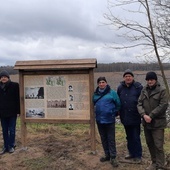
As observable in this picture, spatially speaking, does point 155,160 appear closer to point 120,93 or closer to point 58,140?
point 120,93

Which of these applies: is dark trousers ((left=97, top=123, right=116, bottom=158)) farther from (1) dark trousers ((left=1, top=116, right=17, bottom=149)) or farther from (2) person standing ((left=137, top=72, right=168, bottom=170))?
(1) dark trousers ((left=1, top=116, right=17, bottom=149))

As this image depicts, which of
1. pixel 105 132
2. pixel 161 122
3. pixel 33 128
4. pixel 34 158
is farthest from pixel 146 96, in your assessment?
pixel 33 128

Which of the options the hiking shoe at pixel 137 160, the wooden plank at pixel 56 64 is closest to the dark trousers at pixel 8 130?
the wooden plank at pixel 56 64

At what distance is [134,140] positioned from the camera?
6219 mm

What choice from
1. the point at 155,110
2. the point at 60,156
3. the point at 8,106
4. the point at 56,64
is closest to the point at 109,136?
the point at 155,110

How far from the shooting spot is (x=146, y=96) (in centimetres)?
558

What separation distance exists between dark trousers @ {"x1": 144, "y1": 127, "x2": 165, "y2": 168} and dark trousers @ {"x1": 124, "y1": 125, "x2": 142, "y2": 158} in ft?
1.27

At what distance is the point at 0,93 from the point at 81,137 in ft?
8.60

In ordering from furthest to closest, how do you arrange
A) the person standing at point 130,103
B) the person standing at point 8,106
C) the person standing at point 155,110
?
the person standing at point 8,106 < the person standing at point 130,103 < the person standing at point 155,110

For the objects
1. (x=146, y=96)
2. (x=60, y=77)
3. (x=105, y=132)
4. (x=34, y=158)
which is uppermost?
(x=60, y=77)

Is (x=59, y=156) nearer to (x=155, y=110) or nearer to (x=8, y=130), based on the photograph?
(x=8, y=130)

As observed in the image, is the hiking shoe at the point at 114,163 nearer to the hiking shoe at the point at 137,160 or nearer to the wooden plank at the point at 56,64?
the hiking shoe at the point at 137,160

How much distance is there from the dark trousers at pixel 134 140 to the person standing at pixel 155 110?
0.46 meters

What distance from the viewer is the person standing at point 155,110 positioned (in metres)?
5.45
